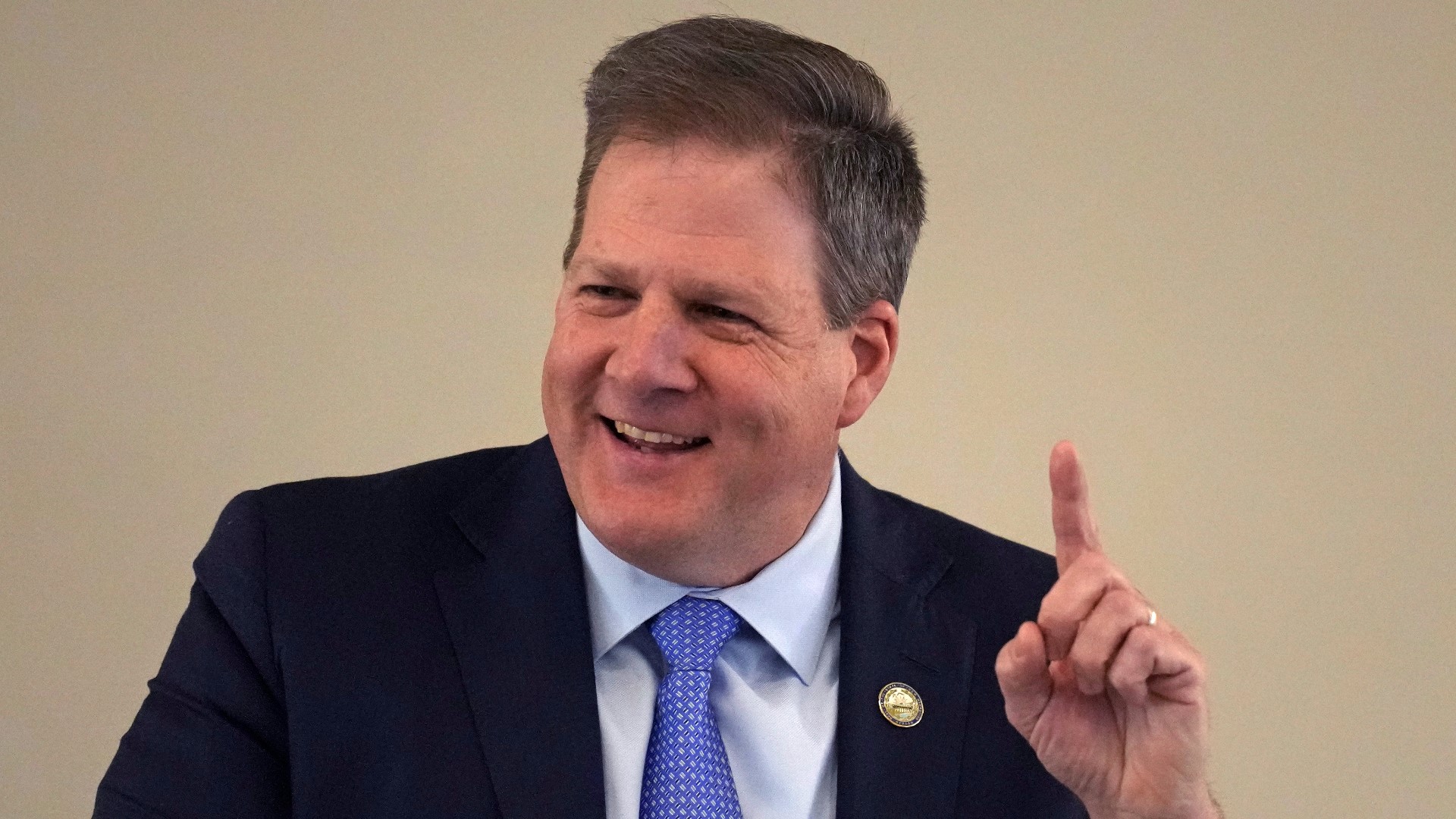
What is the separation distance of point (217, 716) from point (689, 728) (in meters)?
0.57

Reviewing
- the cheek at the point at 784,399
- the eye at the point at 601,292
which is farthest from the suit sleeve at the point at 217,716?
the cheek at the point at 784,399

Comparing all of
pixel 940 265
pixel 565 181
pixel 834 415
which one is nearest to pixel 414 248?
pixel 565 181

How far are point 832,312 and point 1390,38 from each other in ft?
6.77

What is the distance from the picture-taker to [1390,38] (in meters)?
3.58

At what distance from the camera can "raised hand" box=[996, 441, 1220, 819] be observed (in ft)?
5.85

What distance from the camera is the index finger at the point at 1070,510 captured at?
5.96 ft

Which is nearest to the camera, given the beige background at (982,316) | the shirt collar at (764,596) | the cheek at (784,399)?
the cheek at (784,399)

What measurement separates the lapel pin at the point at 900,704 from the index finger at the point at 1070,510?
38 centimetres

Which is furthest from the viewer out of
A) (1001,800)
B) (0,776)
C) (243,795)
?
(0,776)

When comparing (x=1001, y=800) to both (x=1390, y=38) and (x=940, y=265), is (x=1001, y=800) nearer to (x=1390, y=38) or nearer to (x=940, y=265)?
(x=940, y=265)

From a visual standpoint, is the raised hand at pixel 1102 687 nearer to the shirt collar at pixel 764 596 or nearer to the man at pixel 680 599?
the man at pixel 680 599

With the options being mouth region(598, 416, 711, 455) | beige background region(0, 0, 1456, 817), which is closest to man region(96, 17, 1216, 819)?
mouth region(598, 416, 711, 455)

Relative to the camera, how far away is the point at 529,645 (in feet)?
6.74

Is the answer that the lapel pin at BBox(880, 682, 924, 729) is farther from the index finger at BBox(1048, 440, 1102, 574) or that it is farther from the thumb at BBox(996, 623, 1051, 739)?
the index finger at BBox(1048, 440, 1102, 574)
